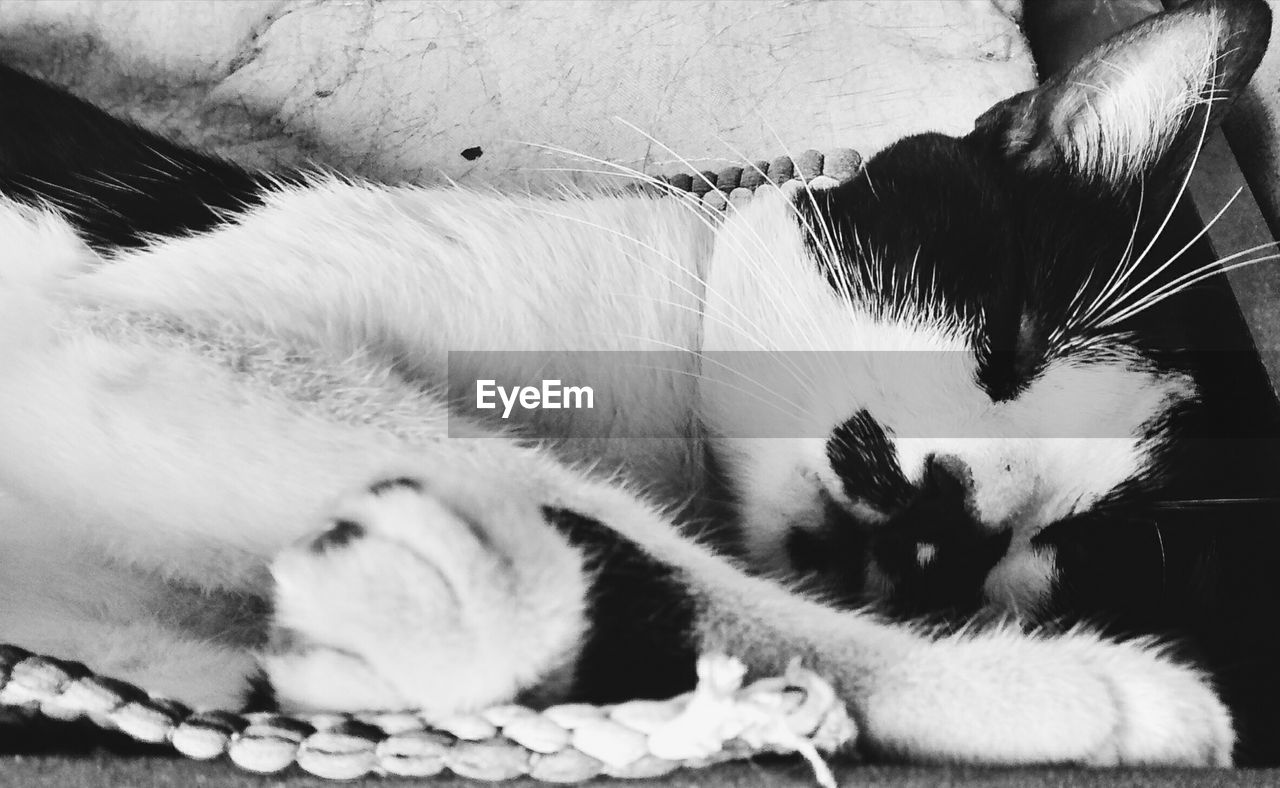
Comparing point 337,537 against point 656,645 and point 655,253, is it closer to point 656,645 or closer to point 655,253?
point 656,645

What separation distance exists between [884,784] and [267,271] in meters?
→ 0.57

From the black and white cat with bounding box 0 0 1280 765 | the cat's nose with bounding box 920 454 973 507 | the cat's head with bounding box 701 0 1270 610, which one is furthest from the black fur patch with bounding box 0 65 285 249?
the cat's nose with bounding box 920 454 973 507

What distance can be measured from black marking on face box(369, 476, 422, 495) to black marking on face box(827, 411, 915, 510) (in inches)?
11.8

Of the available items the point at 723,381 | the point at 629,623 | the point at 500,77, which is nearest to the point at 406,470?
the point at 629,623

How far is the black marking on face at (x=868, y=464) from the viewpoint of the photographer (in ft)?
2.16

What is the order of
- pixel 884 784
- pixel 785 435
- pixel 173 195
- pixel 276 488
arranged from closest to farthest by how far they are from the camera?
pixel 884 784 → pixel 276 488 → pixel 785 435 → pixel 173 195

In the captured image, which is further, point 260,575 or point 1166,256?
point 1166,256

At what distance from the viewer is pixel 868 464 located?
665mm

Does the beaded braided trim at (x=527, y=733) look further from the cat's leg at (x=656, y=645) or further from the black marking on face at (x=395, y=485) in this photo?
the black marking on face at (x=395, y=485)

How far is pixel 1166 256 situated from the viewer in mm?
818

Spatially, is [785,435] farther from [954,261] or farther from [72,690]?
[72,690]

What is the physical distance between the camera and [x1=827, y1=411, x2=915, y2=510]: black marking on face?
0.66 m

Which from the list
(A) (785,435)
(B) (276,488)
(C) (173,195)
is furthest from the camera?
(C) (173,195)

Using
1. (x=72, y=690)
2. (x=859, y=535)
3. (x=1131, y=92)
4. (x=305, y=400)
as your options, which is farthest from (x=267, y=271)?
(x=1131, y=92)
